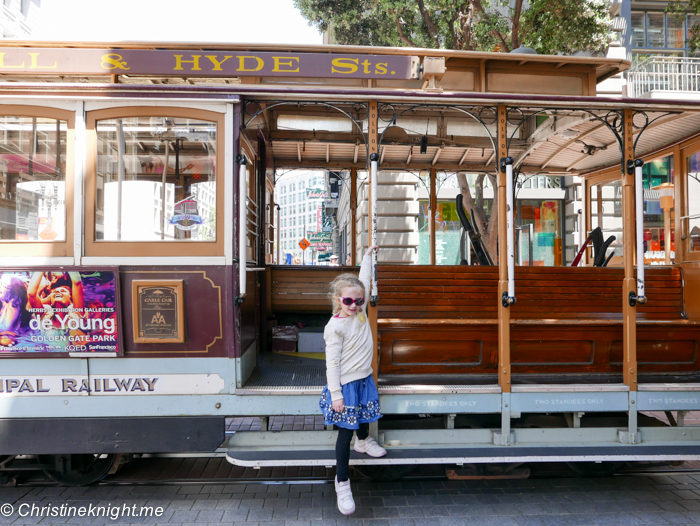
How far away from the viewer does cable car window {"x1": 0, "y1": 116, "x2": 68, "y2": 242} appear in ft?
11.5

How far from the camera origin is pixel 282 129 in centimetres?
541

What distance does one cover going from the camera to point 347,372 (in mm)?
3270

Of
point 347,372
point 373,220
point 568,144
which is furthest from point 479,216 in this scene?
point 347,372

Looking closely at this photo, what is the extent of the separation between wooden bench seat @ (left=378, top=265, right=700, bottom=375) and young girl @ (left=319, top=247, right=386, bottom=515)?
0.63m

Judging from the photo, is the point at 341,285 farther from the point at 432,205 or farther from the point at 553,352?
the point at 432,205

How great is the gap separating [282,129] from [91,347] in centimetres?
312

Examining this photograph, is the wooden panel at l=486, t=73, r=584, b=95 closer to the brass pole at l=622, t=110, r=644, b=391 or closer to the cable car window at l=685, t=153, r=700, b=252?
the brass pole at l=622, t=110, r=644, b=391

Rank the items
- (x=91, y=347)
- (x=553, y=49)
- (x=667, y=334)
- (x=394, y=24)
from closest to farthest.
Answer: (x=91, y=347)
(x=667, y=334)
(x=553, y=49)
(x=394, y=24)

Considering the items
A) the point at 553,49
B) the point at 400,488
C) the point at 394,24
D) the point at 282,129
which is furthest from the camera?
the point at 394,24

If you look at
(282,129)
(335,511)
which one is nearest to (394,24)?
(282,129)

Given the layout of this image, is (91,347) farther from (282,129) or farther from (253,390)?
(282,129)

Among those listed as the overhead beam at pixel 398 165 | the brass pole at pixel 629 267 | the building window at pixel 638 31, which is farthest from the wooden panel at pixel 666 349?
the building window at pixel 638 31

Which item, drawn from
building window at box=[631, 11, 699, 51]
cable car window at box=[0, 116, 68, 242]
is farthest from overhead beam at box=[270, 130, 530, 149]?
building window at box=[631, 11, 699, 51]

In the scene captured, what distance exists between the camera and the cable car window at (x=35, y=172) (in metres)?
3.50
